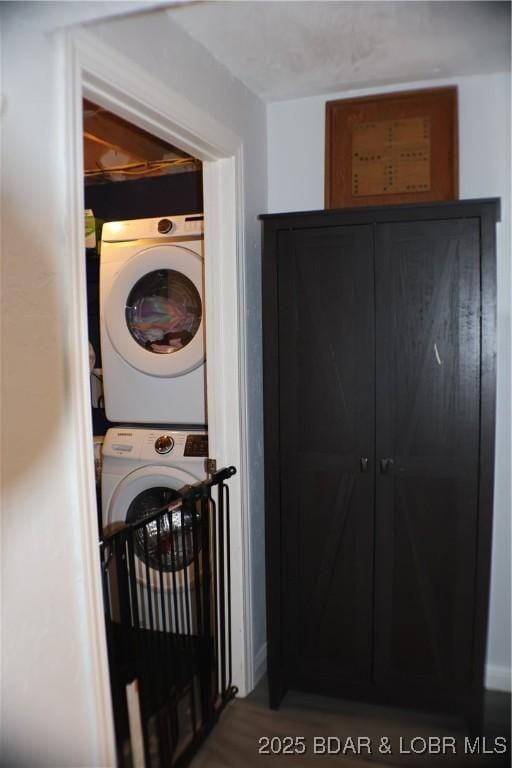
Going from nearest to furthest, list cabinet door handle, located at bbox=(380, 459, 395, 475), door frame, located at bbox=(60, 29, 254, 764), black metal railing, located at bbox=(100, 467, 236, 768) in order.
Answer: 1. door frame, located at bbox=(60, 29, 254, 764)
2. black metal railing, located at bbox=(100, 467, 236, 768)
3. cabinet door handle, located at bbox=(380, 459, 395, 475)

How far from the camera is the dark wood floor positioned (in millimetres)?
2027

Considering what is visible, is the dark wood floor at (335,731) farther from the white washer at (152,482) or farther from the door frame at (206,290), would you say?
the white washer at (152,482)

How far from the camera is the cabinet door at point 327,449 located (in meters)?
2.16

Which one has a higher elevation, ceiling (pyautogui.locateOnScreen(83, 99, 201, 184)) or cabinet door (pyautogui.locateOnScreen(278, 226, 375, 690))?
ceiling (pyautogui.locateOnScreen(83, 99, 201, 184))

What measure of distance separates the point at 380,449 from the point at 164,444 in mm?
997

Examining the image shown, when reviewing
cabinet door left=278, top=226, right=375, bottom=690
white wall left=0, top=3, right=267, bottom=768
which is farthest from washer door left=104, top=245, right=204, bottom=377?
white wall left=0, top=3, right=267, bottom=768

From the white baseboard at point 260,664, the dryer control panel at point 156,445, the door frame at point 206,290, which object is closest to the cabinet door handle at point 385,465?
the door frame at point 206,290

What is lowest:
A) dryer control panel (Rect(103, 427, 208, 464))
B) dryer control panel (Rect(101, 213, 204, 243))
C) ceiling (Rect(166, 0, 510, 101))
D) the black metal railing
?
the black metal railing

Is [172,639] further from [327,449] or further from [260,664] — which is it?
[327,449]

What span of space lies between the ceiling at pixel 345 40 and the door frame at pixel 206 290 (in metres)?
0.25

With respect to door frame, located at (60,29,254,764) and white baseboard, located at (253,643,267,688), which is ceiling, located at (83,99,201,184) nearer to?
door frame, located at (60,29,254,764)

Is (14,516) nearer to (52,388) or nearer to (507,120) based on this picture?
(52,388)

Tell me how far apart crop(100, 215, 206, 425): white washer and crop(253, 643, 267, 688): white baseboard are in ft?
3.32

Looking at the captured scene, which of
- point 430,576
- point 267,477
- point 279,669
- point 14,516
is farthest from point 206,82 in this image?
point 279,669
